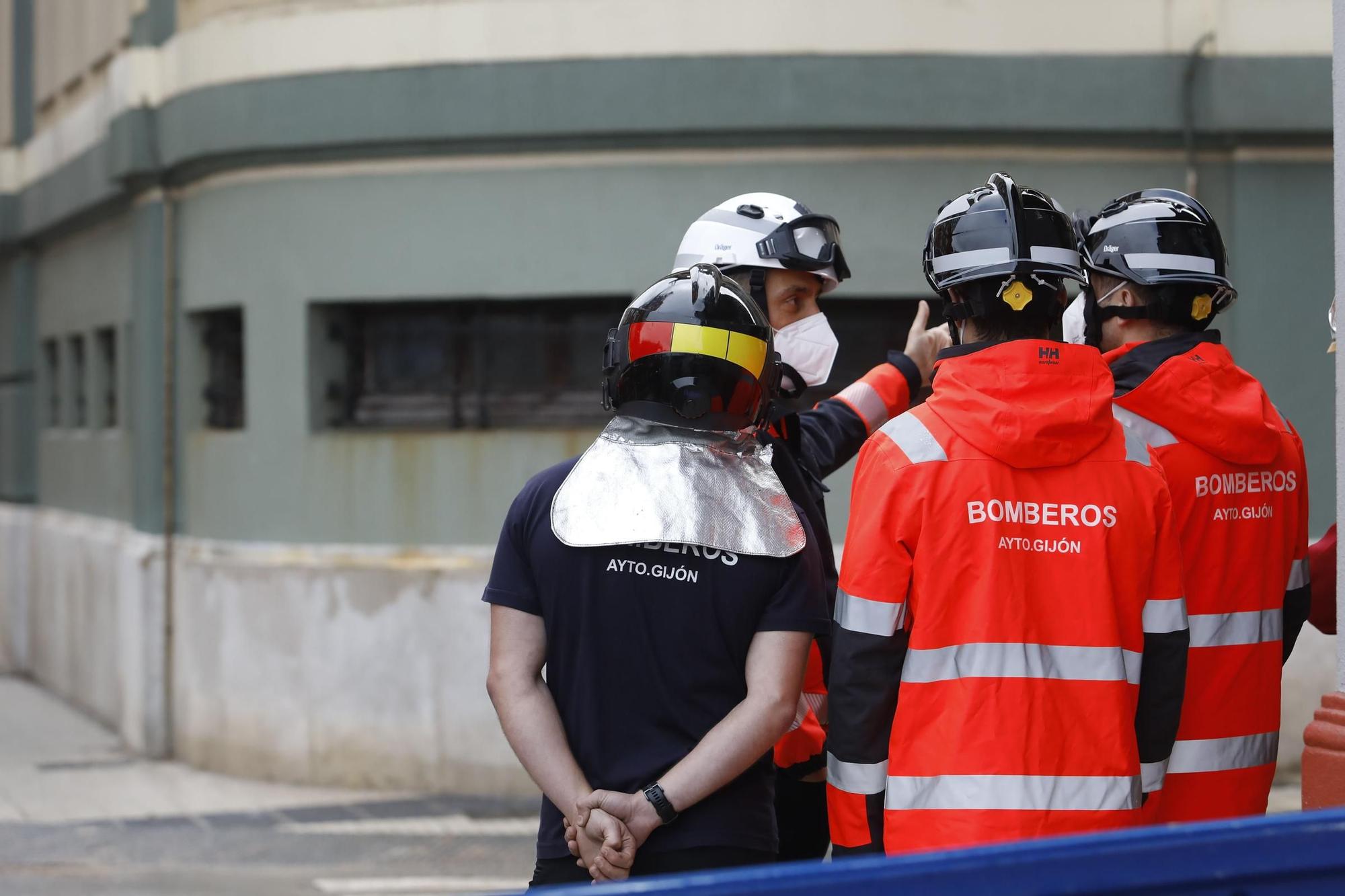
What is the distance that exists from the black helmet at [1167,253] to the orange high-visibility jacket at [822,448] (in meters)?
0.70

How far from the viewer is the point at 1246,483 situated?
3.40 metres

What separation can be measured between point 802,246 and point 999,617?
132 centimetres

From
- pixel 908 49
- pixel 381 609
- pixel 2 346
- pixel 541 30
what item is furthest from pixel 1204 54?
pixel 2 346

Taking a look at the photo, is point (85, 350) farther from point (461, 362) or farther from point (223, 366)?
point (461, 362)

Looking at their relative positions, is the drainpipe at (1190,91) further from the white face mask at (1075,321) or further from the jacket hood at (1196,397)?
the jacket hood at (1196,397)

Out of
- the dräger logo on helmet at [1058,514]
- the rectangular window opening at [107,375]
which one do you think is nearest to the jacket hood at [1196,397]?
the dräger logo on helmet at [1058,514]

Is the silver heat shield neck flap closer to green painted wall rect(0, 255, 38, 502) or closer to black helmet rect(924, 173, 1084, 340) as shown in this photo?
black helmet rect(924, 173, 1084, 340)

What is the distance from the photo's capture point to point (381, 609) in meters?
9.01

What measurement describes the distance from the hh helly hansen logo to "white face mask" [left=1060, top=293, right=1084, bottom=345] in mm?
526

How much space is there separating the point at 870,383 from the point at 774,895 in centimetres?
228

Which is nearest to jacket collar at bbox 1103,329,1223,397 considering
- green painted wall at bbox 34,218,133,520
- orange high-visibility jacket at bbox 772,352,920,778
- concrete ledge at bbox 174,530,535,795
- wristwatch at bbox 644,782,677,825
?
orange high-visibility jacket at bbox 772,352,920,778

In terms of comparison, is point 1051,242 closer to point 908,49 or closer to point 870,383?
point 870,383

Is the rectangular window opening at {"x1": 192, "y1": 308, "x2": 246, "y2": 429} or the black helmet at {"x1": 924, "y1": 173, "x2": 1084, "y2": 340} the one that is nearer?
the black helmet at {"x1": 924, "y1": 173, "x2": 1084, "y2": 340}

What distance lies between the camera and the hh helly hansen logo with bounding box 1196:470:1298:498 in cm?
335
